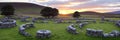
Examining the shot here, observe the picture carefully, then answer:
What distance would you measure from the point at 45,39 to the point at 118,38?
10.6 m

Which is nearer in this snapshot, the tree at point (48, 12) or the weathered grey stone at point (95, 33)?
the weathered grey stone at point (95, 33)

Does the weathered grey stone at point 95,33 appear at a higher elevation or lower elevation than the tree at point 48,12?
higher

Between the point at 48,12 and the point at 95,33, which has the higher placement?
the point at 95,33

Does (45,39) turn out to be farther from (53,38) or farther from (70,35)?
(70,35)

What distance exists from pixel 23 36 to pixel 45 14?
190 ft

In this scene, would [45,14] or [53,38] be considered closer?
[53,38]

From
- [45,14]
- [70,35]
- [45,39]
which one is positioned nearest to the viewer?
[45,39]

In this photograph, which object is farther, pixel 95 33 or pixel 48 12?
pixel 48 12

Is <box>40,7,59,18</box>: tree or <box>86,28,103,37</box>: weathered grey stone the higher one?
<box>86,28,103,37</box>: weathered grey stone

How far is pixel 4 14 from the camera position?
319 ft

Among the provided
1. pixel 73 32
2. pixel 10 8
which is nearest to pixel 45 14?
pixel 10 8

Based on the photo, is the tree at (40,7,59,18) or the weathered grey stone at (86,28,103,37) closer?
the weathered grey stone at (86,28,103,37)

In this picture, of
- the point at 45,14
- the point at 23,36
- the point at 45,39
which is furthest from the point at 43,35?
the point at 45,14

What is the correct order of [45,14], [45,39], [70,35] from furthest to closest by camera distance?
[45,14] < [70,35] < [45,39]
